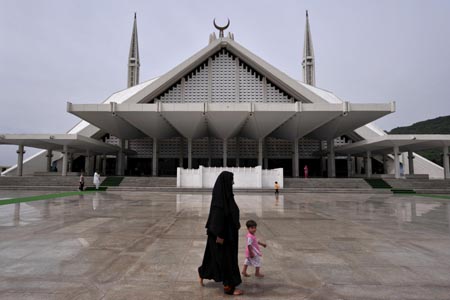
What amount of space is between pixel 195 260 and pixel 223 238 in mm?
1144

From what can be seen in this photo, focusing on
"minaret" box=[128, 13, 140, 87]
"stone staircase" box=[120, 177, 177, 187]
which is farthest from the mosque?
"minaret" box=[128, 13, 140, 87]

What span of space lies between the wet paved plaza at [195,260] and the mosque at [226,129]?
16466mm

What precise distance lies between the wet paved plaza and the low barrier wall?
12.5m

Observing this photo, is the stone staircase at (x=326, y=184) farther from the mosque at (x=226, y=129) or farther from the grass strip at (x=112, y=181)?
the grass strip at (x=112, y=181)

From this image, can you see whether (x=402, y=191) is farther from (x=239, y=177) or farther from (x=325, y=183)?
(x=239, y=177)

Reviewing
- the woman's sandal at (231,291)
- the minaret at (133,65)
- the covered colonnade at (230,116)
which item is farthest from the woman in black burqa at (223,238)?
the minaret at (133,65)

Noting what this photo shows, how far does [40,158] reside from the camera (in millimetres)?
31594

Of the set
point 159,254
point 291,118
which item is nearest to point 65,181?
point 291,118

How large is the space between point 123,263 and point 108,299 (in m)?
1.02

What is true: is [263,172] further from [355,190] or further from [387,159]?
[387,159]

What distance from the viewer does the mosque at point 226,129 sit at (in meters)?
22.2

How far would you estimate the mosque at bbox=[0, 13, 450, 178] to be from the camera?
2216 cm

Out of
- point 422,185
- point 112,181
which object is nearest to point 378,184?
point 422,185

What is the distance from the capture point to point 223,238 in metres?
2.72
